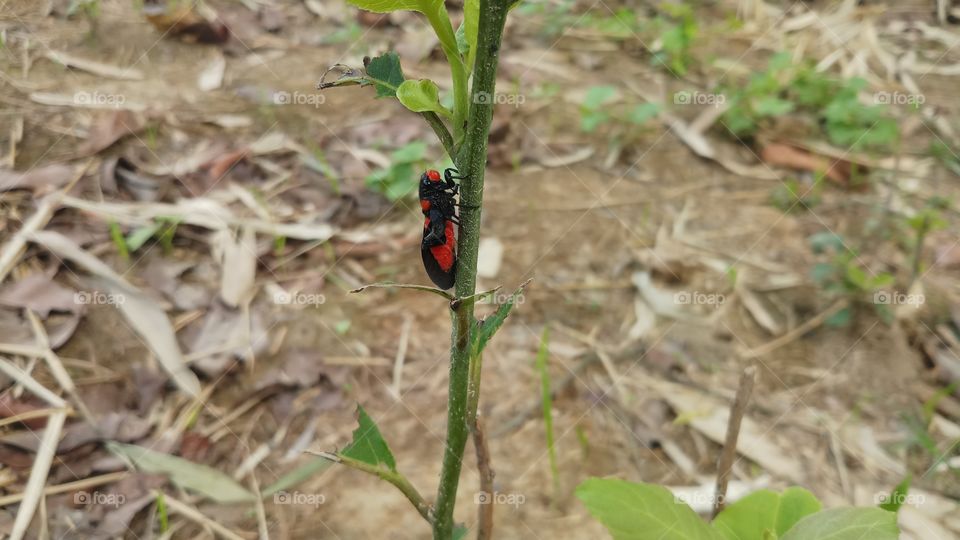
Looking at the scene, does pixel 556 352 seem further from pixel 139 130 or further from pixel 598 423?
pixel 139 130

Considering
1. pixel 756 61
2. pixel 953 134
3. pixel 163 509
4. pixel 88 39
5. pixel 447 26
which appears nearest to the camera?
pixel 447 26

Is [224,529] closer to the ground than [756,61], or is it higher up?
closer to the ground

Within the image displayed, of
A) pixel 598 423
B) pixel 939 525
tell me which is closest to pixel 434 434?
pixel 598 423

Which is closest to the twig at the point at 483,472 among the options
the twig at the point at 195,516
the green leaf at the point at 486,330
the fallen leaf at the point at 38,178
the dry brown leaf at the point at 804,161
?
the green leaf at the point at 486,330

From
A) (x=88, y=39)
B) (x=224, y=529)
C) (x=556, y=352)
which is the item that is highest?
(x=88, y=39)
